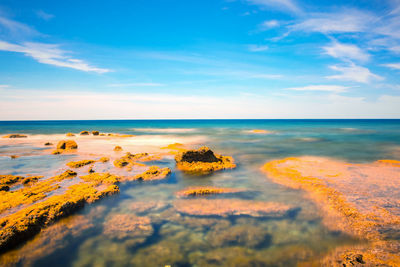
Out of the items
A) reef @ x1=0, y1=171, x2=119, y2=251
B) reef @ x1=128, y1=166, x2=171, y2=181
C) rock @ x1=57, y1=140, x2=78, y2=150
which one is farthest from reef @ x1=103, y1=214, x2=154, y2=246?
rock @ x1=57, y1=140, x2=78, y2=150

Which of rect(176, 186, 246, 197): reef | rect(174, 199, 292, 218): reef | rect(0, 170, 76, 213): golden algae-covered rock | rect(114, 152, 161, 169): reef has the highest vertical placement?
rect(114, 152, 161, 169): reef

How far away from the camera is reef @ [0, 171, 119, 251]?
→ 6267 mm

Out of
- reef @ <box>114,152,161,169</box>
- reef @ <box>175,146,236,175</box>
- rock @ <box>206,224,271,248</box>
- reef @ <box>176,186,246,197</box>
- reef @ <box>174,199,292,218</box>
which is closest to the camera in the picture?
rock @ <box>206,224,271,248</box>

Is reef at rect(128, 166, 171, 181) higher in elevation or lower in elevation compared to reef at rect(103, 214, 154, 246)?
higher

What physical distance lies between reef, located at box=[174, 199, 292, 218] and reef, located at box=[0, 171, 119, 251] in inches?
147

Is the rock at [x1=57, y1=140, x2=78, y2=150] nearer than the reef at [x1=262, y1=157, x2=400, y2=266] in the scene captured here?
No

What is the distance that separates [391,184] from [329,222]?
6605 mm

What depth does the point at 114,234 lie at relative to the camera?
671cm

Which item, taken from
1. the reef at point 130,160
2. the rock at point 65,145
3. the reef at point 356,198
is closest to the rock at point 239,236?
the reef at point 356,198

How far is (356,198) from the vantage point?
9.09 m

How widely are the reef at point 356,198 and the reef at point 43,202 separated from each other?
8.53m

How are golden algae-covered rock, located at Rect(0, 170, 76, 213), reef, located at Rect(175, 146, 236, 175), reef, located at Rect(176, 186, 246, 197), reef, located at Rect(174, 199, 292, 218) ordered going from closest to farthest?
reef, located at Rect(174, 199, 292, 218) → golden algae-covered rock, located at Rect(0, 170, 76, 213) → reef, located at Rect(176, 186, 246, 197) → reef, located at Rect(175, 146, 236, 175)

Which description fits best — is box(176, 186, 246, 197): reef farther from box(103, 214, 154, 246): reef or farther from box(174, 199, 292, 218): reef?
box(103, 214, 154, 246): reef

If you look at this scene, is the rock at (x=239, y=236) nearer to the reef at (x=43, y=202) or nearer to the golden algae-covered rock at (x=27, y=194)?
the reef at (x=43, y=202)
